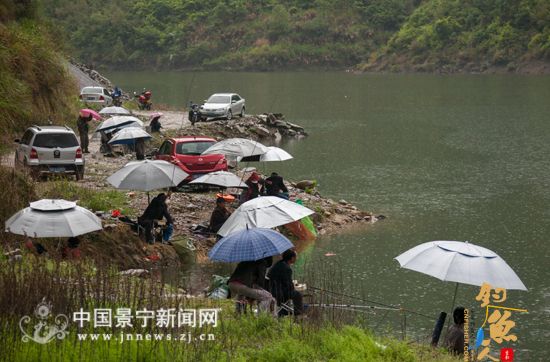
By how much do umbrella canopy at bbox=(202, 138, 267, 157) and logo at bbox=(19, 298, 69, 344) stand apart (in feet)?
52.8

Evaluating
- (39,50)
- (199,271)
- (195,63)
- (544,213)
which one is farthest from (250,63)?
(199,271)

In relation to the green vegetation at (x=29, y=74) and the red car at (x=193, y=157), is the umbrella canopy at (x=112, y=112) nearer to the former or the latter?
the green vegetation at (x=29, y=74)

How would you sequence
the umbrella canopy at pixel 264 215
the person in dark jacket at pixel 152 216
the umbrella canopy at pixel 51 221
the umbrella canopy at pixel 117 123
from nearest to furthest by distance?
the umbrella canopy at pixel 51 221
the umbrella canopy at pixel 264 215
the person in dark jacket at pixel 152 216
the umbrella canopy at pixel 117 123

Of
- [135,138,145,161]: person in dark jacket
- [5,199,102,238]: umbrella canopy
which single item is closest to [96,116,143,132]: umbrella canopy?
[135,138,145,161]: person in dark jacket

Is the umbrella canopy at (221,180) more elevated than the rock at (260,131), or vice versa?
the rock at (260,131)

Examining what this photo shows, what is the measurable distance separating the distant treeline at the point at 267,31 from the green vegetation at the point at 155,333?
350 ft

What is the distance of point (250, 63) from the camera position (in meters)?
131

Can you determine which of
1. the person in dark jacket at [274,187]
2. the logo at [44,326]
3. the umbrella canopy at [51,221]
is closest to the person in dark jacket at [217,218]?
the person in dark jacket at [274,187]

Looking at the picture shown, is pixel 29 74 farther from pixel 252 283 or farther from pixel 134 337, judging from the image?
pixel 134 337

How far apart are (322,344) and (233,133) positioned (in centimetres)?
3495

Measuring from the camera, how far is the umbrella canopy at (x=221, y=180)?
24.8 meters

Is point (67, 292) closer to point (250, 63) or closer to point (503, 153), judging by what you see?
point (503, 153)

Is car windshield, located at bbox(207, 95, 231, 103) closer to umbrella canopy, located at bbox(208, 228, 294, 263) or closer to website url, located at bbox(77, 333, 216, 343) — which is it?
umbrella canopy, located at bbox(208, 228, 294, 263)

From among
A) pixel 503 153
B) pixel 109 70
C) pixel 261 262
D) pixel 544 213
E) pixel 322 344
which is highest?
pixel 109 70
